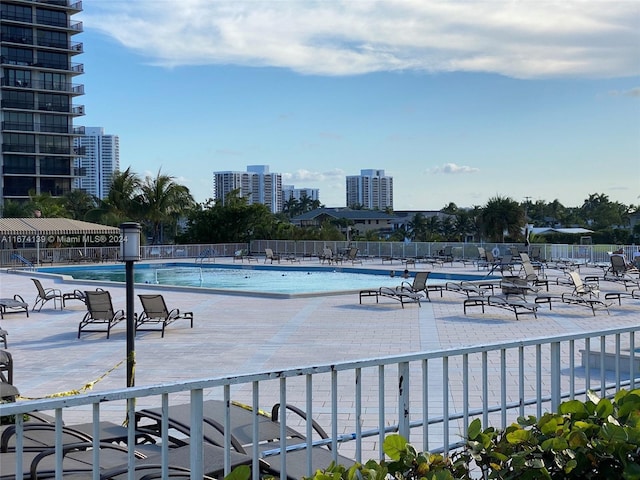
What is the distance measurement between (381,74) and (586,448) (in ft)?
72.4

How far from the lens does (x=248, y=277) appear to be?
93.0 feet

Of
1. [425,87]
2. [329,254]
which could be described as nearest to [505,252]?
[329,254]

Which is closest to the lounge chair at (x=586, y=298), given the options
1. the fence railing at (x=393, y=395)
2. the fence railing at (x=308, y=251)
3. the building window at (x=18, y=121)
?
the fence railing at (x=393, y=395)

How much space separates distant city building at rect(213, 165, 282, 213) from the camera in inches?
5123

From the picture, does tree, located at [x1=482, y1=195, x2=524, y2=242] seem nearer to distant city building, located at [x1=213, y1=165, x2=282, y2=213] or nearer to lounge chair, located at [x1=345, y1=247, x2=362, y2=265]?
lounge chair, located at [x1=345, y1=247, x2=362, y2=265]

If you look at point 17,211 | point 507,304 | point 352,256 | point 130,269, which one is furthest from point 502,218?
point 130,269

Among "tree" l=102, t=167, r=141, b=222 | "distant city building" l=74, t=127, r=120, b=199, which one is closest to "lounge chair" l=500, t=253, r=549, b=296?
"tree" l=102, t=167, r=141, b=222

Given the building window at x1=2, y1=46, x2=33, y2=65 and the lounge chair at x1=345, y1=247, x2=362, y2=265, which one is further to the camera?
the building window at x1=2, y1=46, x2=33, y2=65

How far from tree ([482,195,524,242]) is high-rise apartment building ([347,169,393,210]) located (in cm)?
11457

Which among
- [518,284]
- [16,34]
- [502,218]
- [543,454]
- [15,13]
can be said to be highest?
[15,13]

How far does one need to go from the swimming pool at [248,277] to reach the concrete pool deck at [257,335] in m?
7.74

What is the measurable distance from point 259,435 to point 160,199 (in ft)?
143

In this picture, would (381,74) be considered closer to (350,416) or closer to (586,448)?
(350,416)

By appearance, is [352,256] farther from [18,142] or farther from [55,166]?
[18,142]
